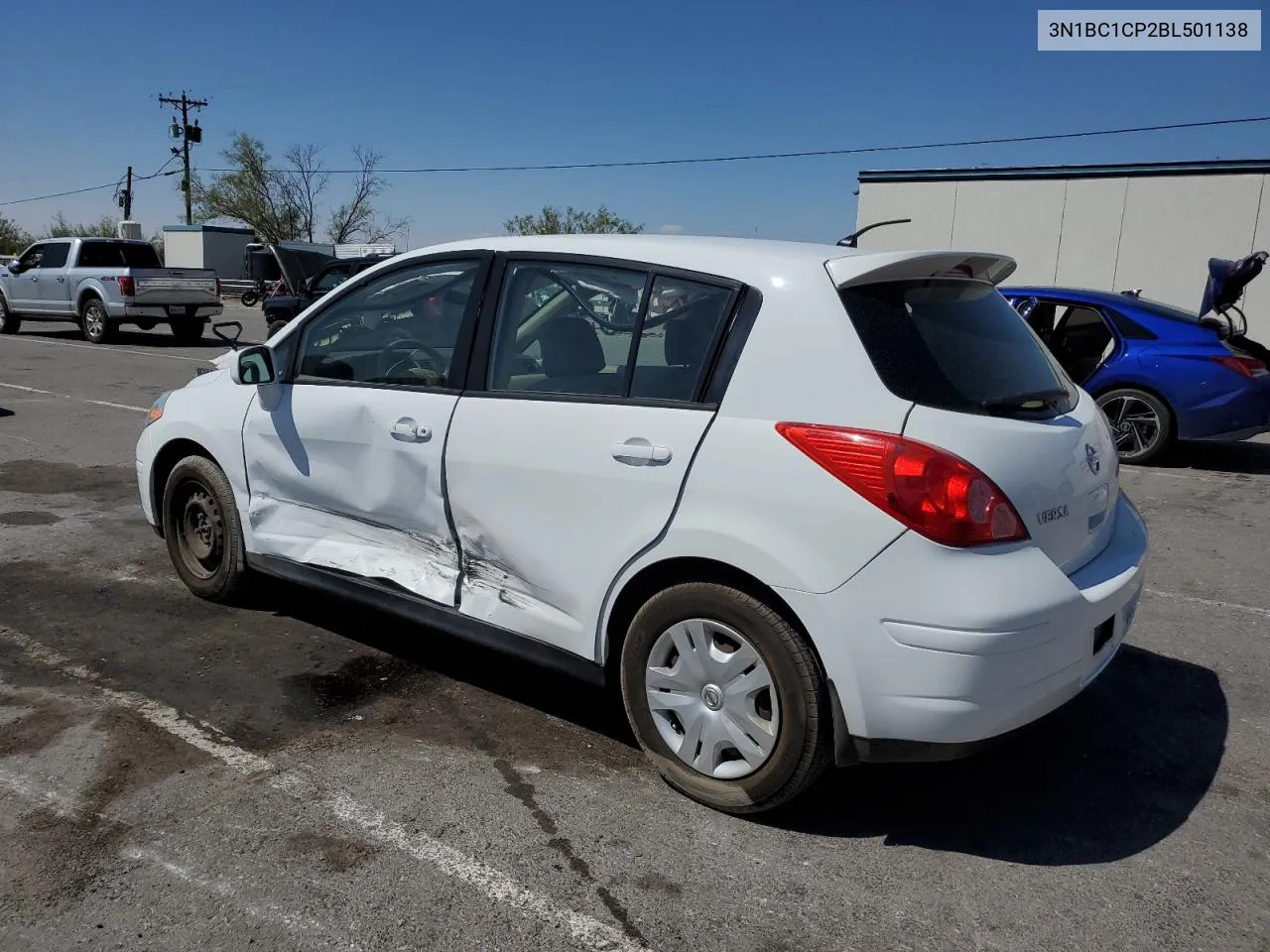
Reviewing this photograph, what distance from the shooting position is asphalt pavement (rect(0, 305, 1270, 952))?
8.59 ft

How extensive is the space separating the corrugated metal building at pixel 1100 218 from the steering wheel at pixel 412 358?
16513 mm

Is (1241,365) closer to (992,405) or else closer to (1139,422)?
(1139,422)

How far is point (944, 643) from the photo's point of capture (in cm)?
266

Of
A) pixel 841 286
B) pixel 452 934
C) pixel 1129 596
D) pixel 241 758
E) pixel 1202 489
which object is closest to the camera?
pixel 452 934

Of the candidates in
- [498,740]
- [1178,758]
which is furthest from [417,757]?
[1178,758]

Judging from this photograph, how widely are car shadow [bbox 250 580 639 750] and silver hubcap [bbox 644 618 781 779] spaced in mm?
434

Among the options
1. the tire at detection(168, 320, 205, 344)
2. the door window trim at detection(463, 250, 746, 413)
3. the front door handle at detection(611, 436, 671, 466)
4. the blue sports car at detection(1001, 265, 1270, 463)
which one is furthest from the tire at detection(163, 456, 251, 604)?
the tire at detection(168, 320, 205, 344)

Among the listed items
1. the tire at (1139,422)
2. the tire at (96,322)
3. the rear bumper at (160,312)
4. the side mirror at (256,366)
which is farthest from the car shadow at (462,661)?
the tire at (96,322)

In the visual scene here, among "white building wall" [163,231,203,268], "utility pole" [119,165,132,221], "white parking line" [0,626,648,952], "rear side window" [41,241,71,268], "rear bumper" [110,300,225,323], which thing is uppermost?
"utility pole" [119,165,132,221]

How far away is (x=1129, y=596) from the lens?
10.5ft

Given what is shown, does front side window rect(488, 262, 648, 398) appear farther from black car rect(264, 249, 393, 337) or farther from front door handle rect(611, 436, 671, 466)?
black car rect(264, 249, 393, 337)

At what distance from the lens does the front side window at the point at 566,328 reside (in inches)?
133

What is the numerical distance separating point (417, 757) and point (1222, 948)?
2.41 meters

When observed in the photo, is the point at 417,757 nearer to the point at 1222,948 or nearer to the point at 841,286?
the point at 841,286
